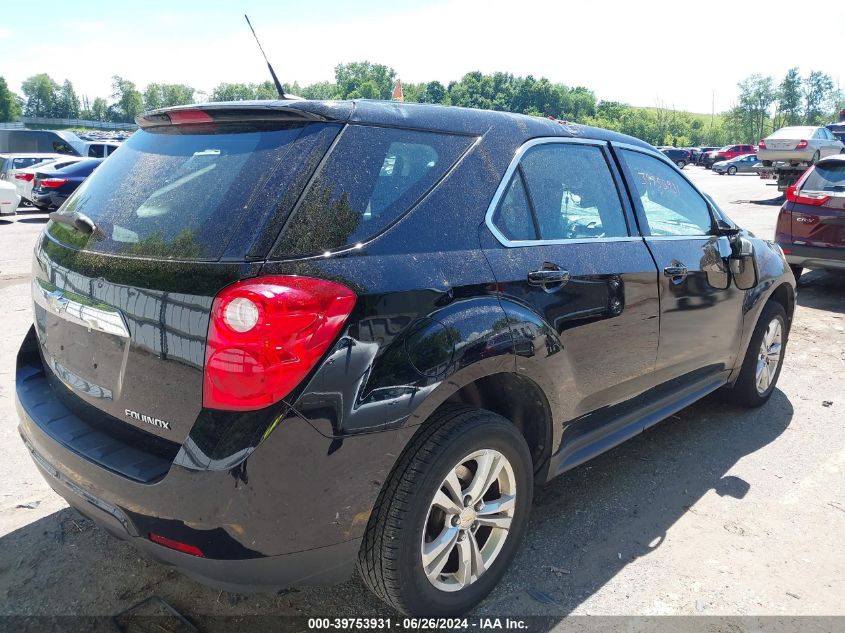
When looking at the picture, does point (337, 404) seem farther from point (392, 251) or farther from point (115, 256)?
point (115, 256)

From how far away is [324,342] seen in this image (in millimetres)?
1921

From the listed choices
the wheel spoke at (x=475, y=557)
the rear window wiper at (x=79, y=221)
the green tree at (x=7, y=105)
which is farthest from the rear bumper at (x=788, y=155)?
the green tree at (x=7, y=105)

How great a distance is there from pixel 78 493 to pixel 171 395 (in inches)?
22.1

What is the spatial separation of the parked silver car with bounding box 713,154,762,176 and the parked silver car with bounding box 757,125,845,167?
20.3 meters

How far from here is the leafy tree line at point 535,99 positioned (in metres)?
97.6

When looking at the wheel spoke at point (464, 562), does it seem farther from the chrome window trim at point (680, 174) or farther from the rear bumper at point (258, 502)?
the chrome window trim at point (680, 174)

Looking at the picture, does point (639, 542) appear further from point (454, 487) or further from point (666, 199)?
point (666, 199)

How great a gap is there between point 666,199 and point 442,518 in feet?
7.39

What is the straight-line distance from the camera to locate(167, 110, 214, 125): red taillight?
7.88ft

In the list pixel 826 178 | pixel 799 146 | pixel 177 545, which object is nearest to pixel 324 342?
pixel 177 545

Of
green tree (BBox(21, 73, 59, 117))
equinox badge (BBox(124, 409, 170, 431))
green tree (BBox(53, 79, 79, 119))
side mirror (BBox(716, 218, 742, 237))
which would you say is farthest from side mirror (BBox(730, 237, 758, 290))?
green tree (BBox(21, 73, 59, 117))

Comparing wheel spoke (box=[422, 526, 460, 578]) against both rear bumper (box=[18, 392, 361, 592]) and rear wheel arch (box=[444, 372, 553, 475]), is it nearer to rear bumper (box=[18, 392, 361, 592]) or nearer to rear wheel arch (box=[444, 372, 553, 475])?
rear bumper (box=[18, 392, 361, 592])

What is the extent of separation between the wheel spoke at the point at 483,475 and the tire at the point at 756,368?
8.54 feet

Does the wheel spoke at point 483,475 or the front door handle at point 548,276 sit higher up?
the front door handle at point 548,276
